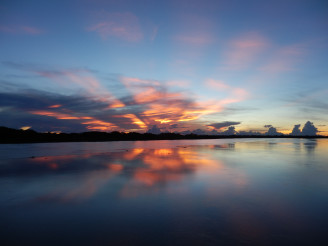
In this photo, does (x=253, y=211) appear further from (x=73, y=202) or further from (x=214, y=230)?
(x=73, y=202)

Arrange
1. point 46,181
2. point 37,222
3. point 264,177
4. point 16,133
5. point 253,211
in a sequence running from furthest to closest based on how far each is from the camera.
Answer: point 16,133
point 264,177
point 46,181
point 253,211
point 37,222

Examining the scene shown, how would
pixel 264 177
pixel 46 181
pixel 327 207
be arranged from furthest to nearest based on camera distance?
pixel 264 177, pixel 46 181, pixel 327 207

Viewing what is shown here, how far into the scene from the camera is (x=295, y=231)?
6.39 meters

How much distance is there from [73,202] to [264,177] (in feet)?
40.4

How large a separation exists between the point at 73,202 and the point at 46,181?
5.61m

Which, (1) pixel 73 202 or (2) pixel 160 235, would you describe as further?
(1) pixel 73 202

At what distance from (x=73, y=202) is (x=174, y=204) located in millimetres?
4412

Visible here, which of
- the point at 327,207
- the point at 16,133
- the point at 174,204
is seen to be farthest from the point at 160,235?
the point at 16,133

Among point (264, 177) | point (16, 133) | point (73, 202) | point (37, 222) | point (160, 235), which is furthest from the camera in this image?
point (16, 133)

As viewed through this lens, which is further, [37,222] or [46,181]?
[46,181]

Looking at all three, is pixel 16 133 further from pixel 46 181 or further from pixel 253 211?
pixel 253 211

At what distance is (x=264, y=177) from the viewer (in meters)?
14.9

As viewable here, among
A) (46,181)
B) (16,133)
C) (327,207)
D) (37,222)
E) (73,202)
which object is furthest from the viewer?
(16,133)

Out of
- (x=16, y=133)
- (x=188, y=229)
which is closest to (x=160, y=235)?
(x=188, y=229)
